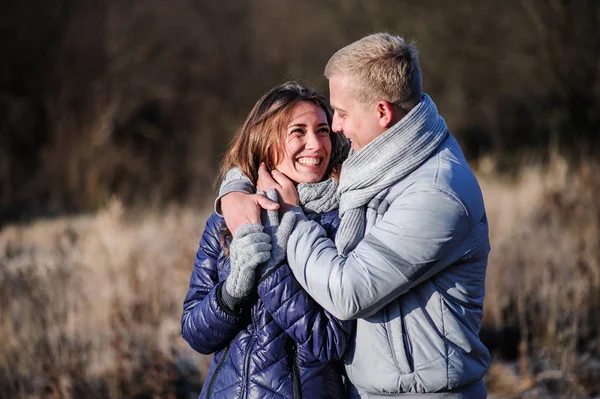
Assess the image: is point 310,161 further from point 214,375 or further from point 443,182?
point 214,375

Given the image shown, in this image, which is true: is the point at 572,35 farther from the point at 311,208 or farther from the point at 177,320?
the point at 311,208

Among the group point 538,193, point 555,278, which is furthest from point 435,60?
point 555,278

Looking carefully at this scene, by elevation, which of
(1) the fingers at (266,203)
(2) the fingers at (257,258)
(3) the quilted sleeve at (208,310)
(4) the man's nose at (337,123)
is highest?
(4) the man's nose at (337,123)

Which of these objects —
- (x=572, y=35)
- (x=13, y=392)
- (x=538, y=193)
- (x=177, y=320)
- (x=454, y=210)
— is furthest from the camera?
(x=572, y=35)

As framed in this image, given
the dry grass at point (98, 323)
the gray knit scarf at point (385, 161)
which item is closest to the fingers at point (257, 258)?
the gray knit scarf at point (385, 161)

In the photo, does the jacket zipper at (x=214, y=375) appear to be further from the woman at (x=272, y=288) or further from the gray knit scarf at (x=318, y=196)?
the gray knit scarf at (x=318, y=196)

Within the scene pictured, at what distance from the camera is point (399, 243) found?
2045mm

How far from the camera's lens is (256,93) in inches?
674

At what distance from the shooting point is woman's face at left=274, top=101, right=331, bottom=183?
247 centimetres

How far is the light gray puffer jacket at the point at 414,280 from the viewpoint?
205 cm

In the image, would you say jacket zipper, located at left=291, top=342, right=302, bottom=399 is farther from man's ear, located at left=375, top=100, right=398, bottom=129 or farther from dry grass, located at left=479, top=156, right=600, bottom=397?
dry grass, located at left=479, top=156, right=600, bottom=397

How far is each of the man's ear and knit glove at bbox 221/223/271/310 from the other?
0.51 meters

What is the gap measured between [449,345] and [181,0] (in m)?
15.8

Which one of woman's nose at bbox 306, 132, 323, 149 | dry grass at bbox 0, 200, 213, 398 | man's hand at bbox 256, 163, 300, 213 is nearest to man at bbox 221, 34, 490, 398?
man's hand at bbox 256, 163, 300, 213
